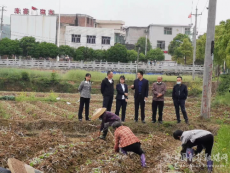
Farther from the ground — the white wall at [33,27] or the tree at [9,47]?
the white wall at [33,27]

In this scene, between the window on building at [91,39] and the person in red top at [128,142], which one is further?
the window on building at [91,39]

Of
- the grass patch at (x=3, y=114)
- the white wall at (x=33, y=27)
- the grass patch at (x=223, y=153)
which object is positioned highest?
the white wall at (x=33, y=27)

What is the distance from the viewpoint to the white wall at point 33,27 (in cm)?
5146

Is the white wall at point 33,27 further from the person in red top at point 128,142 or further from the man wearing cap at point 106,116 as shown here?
the person in red top at point 128,142

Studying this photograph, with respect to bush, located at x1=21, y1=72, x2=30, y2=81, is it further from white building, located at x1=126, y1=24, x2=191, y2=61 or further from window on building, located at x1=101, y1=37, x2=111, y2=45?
white building, located at x1=126, y1=24, x2=191, y2=61

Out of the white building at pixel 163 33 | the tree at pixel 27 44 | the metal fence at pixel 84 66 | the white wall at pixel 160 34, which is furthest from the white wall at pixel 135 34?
the tree at pixel 27 44

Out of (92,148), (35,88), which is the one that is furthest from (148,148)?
(35,88)

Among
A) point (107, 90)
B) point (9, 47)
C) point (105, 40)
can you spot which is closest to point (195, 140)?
point (107, 90)

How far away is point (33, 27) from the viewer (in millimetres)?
51719

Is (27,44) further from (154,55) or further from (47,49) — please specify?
(154,55)

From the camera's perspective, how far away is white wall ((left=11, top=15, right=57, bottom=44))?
51463 mm

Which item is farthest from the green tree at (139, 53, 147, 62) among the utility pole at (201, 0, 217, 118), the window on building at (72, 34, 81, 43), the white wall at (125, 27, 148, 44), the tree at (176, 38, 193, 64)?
the utility pole at (201, 0, 217, 118)

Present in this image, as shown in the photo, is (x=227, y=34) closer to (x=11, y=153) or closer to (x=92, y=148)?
(x=92, y=148)

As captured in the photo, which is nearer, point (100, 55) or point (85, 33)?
point (100, 55)
